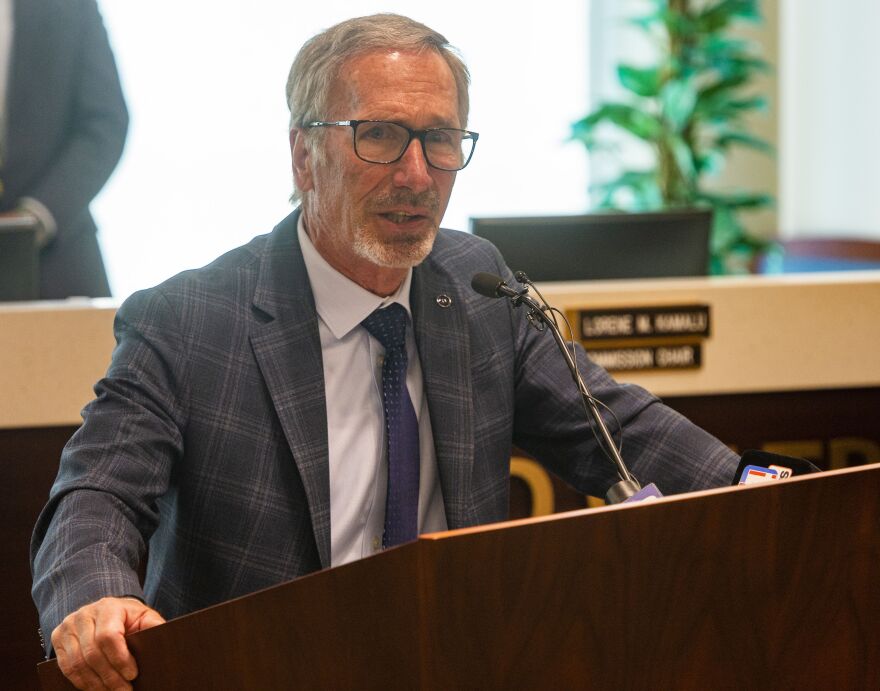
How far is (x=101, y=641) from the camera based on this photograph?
926 millimetres

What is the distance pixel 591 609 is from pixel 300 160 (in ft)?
2.79

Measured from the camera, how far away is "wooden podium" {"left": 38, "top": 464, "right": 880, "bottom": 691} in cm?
79

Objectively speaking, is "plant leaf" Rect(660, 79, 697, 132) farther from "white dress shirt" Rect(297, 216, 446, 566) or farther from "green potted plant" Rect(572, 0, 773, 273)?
"white dress shirt" Rect(297, 216, 446, 566)

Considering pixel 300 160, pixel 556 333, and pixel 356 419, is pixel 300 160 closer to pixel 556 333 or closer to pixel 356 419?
pixel 356 419

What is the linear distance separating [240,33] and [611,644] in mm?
3615

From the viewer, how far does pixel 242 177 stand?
13.6ft

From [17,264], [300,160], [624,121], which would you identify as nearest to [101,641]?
[300,160]

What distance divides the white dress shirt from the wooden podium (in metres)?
0.50

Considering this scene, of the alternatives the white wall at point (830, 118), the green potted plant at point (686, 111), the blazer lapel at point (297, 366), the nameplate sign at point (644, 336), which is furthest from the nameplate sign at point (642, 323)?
the white wall at point (830, 118)

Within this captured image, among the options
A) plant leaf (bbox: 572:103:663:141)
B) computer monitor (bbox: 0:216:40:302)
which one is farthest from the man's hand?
plant leaf (bbox: 572:103:663:141)

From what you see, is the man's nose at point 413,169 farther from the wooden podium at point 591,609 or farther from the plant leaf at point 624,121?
the plant leaf at point 624,121

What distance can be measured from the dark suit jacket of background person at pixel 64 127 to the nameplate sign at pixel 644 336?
47.4 inches

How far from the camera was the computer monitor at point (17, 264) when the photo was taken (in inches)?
76.0

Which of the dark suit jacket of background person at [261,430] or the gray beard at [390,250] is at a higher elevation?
the gray beard at [390,250]
